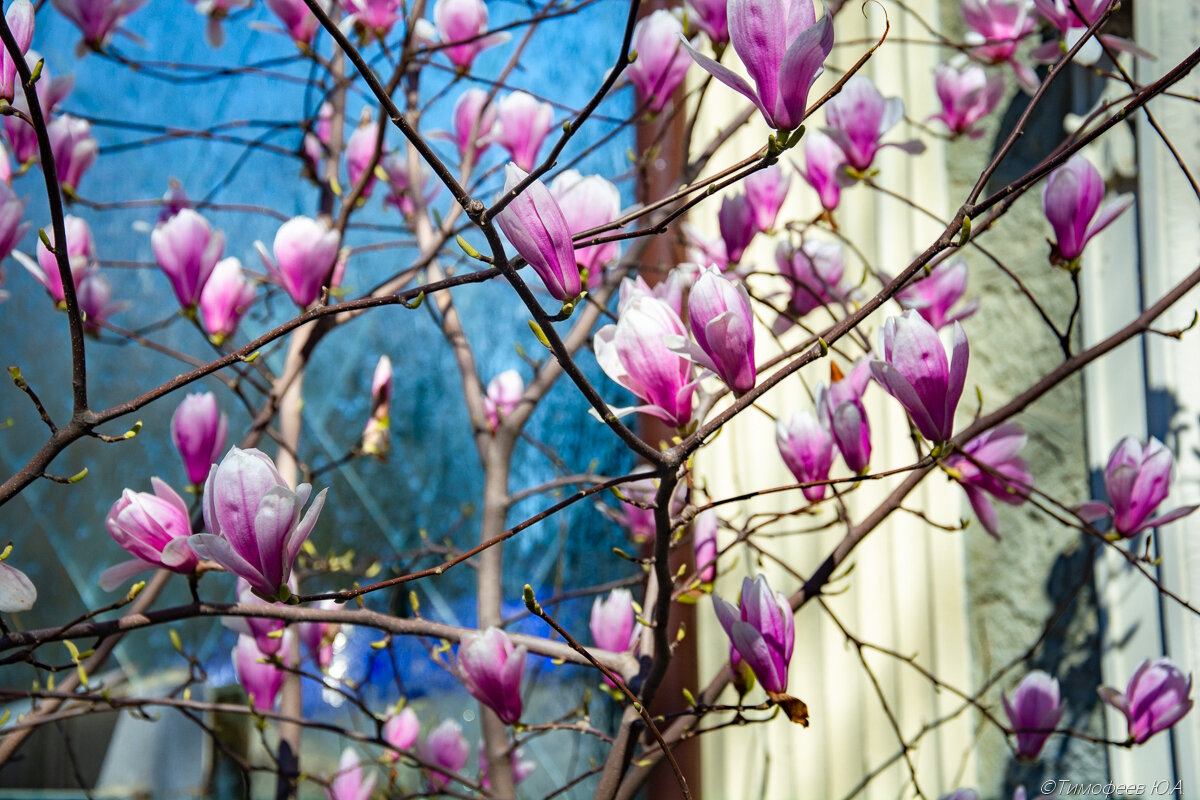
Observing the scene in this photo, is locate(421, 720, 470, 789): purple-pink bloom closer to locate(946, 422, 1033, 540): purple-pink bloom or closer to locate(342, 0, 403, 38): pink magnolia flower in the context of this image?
locate(946, 422, 1033, 540): purple-pink bloom

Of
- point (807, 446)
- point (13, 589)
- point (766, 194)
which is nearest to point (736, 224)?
point (766, 194)

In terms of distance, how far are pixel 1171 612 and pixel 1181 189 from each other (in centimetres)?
43

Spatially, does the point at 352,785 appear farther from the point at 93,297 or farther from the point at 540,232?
the point at 540,232

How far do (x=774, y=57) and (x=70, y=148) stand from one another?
608 millimetres

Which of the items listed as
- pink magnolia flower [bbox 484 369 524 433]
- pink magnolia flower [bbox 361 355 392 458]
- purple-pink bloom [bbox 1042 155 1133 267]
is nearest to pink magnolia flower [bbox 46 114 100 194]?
pink magnolia flower [bbox 361 355 392 458]

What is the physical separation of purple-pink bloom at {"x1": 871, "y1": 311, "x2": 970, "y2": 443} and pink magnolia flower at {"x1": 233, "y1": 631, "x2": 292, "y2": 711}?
1.63ft

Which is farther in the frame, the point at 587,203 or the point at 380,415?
the point at 380,415

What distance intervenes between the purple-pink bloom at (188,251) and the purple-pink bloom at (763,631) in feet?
1.39

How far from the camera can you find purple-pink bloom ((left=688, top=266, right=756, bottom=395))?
390 millimetres

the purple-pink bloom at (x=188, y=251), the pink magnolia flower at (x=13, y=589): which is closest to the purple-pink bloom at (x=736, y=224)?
the purple-pink bloom at (x=188, y=251)

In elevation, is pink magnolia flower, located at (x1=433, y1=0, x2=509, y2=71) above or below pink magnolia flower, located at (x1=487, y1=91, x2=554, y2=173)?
above

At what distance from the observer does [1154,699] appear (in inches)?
26.0

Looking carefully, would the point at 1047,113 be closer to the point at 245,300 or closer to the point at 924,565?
the point at 924,565

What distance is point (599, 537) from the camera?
43.7 inches
